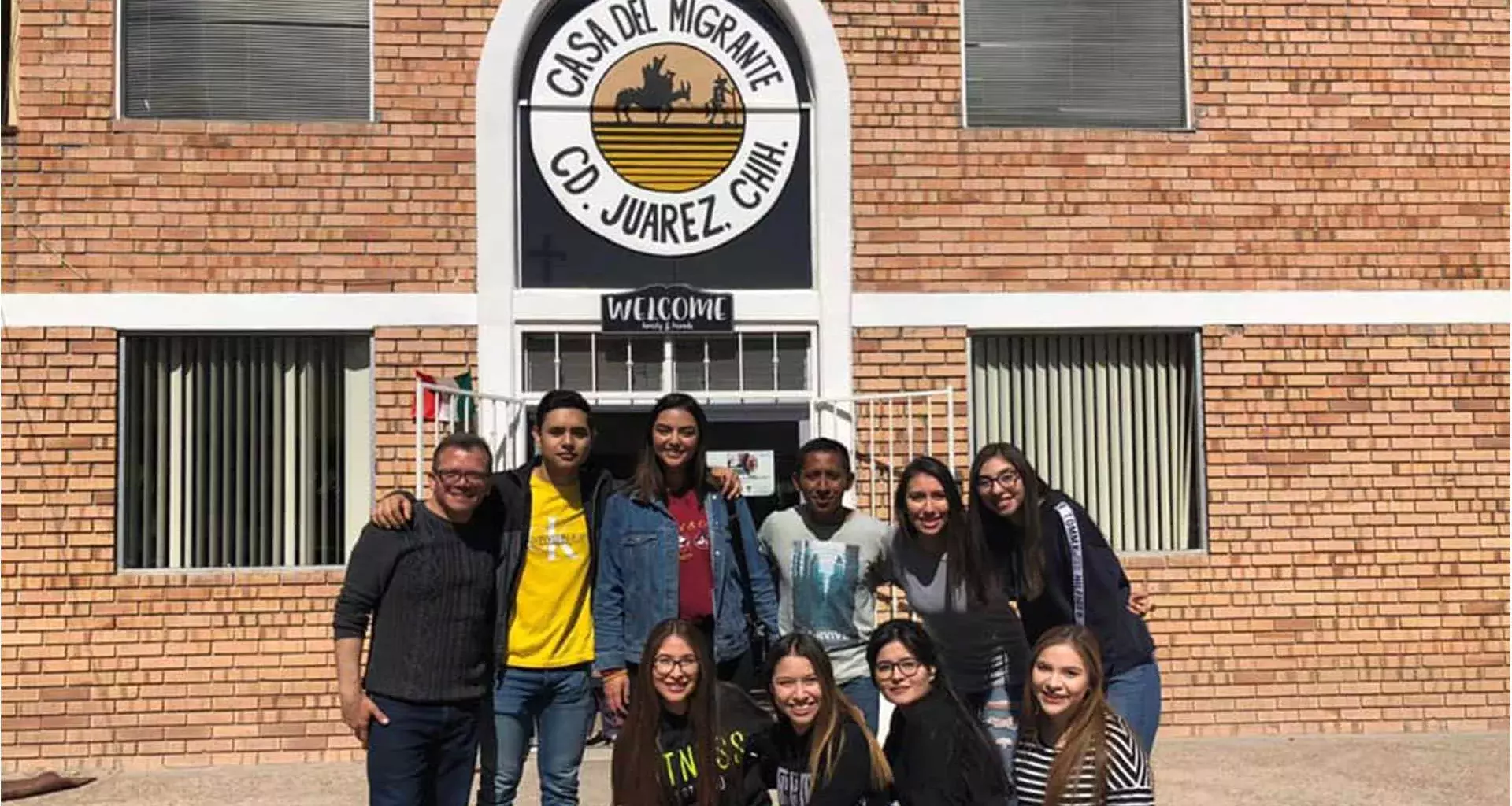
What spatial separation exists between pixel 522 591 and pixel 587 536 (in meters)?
0.29

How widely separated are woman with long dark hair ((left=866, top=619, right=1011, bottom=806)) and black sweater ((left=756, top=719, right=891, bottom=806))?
0.11 m

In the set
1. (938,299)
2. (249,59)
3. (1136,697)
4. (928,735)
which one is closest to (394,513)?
(928,735)

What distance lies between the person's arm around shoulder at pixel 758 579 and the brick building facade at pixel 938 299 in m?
3.03

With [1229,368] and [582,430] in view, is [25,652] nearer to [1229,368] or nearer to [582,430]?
[582,430]

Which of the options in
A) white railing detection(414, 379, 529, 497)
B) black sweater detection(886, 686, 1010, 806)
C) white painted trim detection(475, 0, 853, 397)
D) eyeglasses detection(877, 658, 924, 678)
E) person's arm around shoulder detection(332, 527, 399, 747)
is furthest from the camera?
white painted trim detection(475, 0, 853, 397)

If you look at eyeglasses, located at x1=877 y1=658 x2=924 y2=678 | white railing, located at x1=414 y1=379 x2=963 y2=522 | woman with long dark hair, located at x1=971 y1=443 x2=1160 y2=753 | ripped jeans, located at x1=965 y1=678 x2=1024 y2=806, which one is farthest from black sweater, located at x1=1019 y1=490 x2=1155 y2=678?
white railing, located at x1=414 y1=379 x2=963 y2=522

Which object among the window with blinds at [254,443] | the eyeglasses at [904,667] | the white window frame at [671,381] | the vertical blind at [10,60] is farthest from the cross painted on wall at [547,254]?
the eyeglasses at [904,667]

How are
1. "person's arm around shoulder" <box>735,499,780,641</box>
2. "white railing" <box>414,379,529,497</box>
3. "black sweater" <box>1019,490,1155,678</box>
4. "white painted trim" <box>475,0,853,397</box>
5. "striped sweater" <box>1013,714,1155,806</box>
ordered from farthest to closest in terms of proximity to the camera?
1. "white painted trim" <box>475,0,853,397</box>
2. "white railing" <box>414,379,529,497</box>
3. "person's arm around shoulder" <box>735,499,780,641</box>
4. "black sweater" <box>1019,490,1155,678</box>
5. "striped sweater" <box>1013,714,1155,806</box>

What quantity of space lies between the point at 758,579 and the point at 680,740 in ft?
2.81

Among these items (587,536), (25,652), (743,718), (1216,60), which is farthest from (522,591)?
(1216,60)

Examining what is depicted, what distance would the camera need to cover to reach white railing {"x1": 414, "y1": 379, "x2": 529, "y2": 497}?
761cm

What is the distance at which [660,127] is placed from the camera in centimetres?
820

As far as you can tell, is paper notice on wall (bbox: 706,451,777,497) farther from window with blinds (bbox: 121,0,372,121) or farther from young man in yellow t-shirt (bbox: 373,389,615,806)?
young man in yellow t-shirt (bbox: 373,389,615,806)

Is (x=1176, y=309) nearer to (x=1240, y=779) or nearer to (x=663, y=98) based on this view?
(x=1240, y=779)
